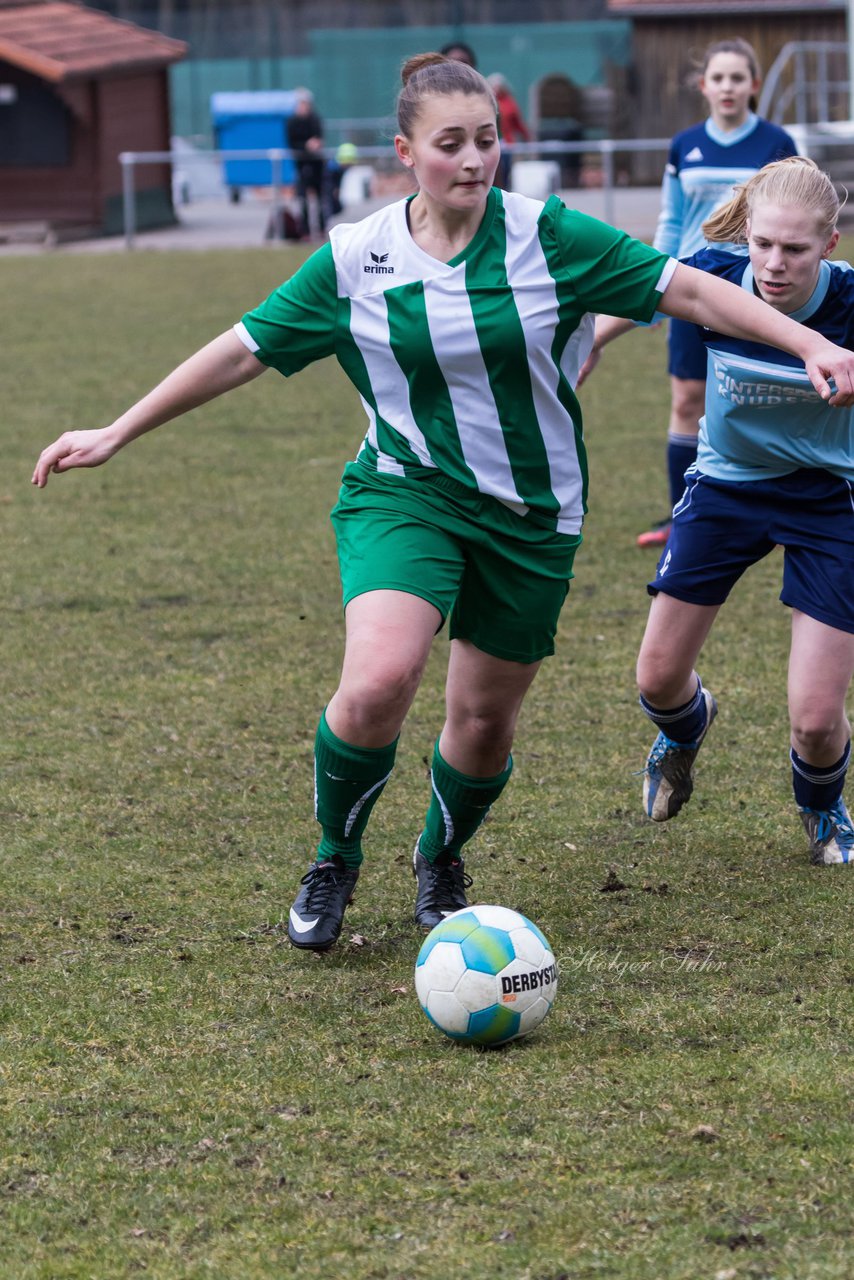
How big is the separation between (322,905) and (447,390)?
3.89 feet

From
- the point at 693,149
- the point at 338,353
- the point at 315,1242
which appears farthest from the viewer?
the point at 693,149

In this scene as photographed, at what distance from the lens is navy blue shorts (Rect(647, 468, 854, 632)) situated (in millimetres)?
4262

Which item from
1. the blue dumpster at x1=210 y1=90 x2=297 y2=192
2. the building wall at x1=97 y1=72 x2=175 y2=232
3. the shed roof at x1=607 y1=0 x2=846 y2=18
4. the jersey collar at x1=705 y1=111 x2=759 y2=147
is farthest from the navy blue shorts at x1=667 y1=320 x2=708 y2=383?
the blue dumpster at x1=210 y1=90 x2=297 y2=192

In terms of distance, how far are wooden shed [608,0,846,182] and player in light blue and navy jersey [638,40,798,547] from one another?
81.0 feet

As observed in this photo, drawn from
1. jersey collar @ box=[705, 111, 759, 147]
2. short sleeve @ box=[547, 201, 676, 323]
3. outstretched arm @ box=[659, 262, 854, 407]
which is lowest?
outstretched arm @ box=[659, 262, 854, 407]

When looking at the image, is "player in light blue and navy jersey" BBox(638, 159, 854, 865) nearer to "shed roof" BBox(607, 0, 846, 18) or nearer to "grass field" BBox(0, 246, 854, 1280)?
"grass field" BBox(0, 246, 854, 1280)

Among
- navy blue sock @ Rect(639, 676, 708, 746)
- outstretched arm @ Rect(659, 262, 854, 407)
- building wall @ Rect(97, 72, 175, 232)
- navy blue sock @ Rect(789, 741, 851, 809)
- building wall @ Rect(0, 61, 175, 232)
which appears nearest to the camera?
outstretched arm @ Rect(659, 262, 854, 407)

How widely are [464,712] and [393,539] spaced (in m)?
0.48

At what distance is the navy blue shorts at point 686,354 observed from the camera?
24.1ft

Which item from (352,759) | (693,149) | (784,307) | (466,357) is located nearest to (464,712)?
(352,759)

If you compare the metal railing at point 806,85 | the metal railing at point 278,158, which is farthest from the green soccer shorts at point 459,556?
the metal railing at point 806,85

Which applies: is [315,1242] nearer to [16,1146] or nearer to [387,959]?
[16,1146]

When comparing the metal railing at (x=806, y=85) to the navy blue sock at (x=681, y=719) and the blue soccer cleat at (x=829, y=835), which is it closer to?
the navy blue sock at (x=681, y=719)

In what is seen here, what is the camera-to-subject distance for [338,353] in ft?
12.9
